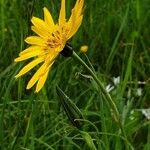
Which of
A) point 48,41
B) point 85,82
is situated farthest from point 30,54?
point 85,82

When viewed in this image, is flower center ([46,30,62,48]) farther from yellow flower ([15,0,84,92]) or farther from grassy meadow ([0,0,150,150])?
grassy meadow ([0,0,150,150])

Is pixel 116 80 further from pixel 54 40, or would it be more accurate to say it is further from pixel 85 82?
pixel 54 40

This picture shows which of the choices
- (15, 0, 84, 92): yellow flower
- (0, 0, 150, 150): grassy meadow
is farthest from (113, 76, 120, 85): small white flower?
(15, 0, 84, 92): yellow flower

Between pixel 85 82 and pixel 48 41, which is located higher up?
pixel 48 41

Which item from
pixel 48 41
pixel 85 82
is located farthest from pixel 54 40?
pixel 85 82

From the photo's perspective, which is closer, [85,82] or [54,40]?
[54,40]

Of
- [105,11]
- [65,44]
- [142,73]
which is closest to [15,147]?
[65,44]
